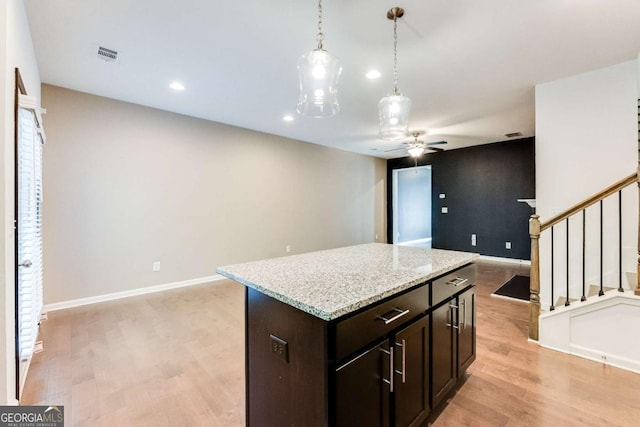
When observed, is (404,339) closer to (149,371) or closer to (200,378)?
(200,378)

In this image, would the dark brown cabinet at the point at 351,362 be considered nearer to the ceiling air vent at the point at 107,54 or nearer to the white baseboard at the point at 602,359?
the white baseboard at the point at 602,359

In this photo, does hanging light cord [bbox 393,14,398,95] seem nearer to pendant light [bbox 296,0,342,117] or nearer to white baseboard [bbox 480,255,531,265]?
pendant light [bbox 296,0,342,117]

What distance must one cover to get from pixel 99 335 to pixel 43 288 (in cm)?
123

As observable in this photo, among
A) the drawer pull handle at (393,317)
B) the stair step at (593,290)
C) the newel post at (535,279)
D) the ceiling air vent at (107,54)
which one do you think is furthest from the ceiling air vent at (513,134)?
the ceiling air vent at (107,54)

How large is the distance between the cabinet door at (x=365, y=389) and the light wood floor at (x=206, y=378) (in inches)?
26.7

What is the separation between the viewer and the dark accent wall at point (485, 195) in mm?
5797

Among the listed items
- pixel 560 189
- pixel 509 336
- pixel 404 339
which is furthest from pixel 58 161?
pixel 560 189

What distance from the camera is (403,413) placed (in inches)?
53.4

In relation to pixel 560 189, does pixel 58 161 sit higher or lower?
higher

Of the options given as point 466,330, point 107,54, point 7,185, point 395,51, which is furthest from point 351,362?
point 107,54

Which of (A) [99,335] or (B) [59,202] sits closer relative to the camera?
(A) [99,335]

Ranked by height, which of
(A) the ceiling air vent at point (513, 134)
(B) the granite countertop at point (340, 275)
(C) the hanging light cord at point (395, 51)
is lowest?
(B) the granite countertop at point (340, 275)

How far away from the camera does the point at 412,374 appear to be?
1415 millimetres

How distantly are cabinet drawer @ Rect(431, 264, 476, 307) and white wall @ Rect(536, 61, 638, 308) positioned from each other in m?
1.80
